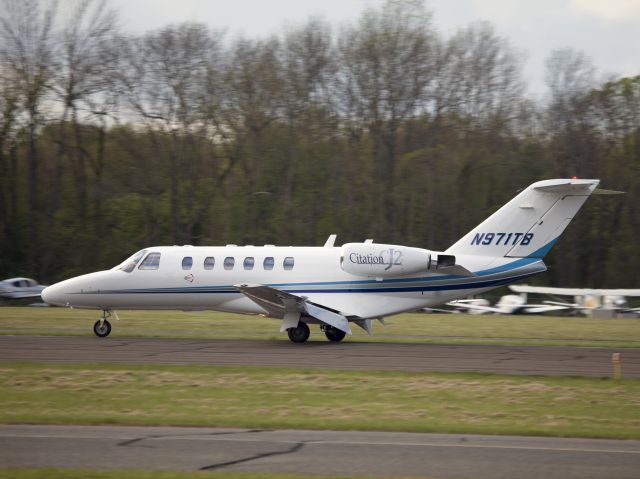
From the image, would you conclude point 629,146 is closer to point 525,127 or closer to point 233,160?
point 525,127

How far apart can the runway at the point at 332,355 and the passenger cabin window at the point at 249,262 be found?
6.90 ft

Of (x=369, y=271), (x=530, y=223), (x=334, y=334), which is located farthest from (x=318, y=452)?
(x=530, y=223)

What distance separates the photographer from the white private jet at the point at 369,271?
75.3ft

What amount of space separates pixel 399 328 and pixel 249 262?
756 centimetres

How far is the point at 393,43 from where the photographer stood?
52.8m

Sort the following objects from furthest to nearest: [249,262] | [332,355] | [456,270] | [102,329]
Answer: [102,329] < [249,262] < [456,270] < [332,355]

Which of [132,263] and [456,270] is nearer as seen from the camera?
[456,270]

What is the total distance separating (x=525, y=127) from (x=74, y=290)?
1439 inches

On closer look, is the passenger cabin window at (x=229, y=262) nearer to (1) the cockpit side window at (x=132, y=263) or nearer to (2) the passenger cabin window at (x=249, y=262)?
(2) the passenger cabin window at (x=249, y=262)

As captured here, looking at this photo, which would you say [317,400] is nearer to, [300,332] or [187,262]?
[300,332]

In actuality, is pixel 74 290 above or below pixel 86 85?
below

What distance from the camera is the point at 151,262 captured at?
82.6ft

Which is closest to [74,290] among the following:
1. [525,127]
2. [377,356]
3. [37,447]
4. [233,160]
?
[377,356]

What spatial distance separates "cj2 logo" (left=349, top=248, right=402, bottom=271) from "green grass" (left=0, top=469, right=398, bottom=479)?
1411 centimetres
